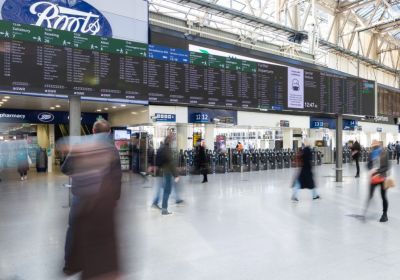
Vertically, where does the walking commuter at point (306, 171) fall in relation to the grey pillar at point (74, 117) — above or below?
below

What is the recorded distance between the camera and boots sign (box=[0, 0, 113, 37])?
36.4 ft

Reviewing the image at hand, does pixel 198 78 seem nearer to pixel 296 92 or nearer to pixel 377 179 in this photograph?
pixel 296 92

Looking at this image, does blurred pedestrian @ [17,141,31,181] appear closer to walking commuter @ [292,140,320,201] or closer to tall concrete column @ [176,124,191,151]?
tall concrete column @ [176,124,191,151]

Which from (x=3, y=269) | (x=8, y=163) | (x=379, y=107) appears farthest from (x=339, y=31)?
(x=3, y=269)

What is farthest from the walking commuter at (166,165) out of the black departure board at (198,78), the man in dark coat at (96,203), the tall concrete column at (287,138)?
the tall concrete column at (287,138)

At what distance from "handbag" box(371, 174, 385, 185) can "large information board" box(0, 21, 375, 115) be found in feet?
18.0

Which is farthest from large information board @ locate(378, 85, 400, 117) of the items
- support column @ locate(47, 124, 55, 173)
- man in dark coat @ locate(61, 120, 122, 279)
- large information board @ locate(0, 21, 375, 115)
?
man in dark coat @ locate(61, 120, 122, 279)

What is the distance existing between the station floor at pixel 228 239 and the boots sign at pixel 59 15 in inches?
230

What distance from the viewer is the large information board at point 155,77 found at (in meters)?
7.25

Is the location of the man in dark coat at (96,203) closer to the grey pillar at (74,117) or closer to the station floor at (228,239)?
the station floor at (228,239)

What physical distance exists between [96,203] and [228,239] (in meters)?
2.97

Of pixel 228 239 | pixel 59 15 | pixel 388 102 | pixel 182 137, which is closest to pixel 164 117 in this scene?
pixel 182 137

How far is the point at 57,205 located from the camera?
8.11 metres

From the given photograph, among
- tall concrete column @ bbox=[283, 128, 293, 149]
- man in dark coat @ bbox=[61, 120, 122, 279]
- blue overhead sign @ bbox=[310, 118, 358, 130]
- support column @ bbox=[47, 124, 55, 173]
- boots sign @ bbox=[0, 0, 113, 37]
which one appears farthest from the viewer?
tall concrete column @ bbox=[283, 128, 293, 149]
